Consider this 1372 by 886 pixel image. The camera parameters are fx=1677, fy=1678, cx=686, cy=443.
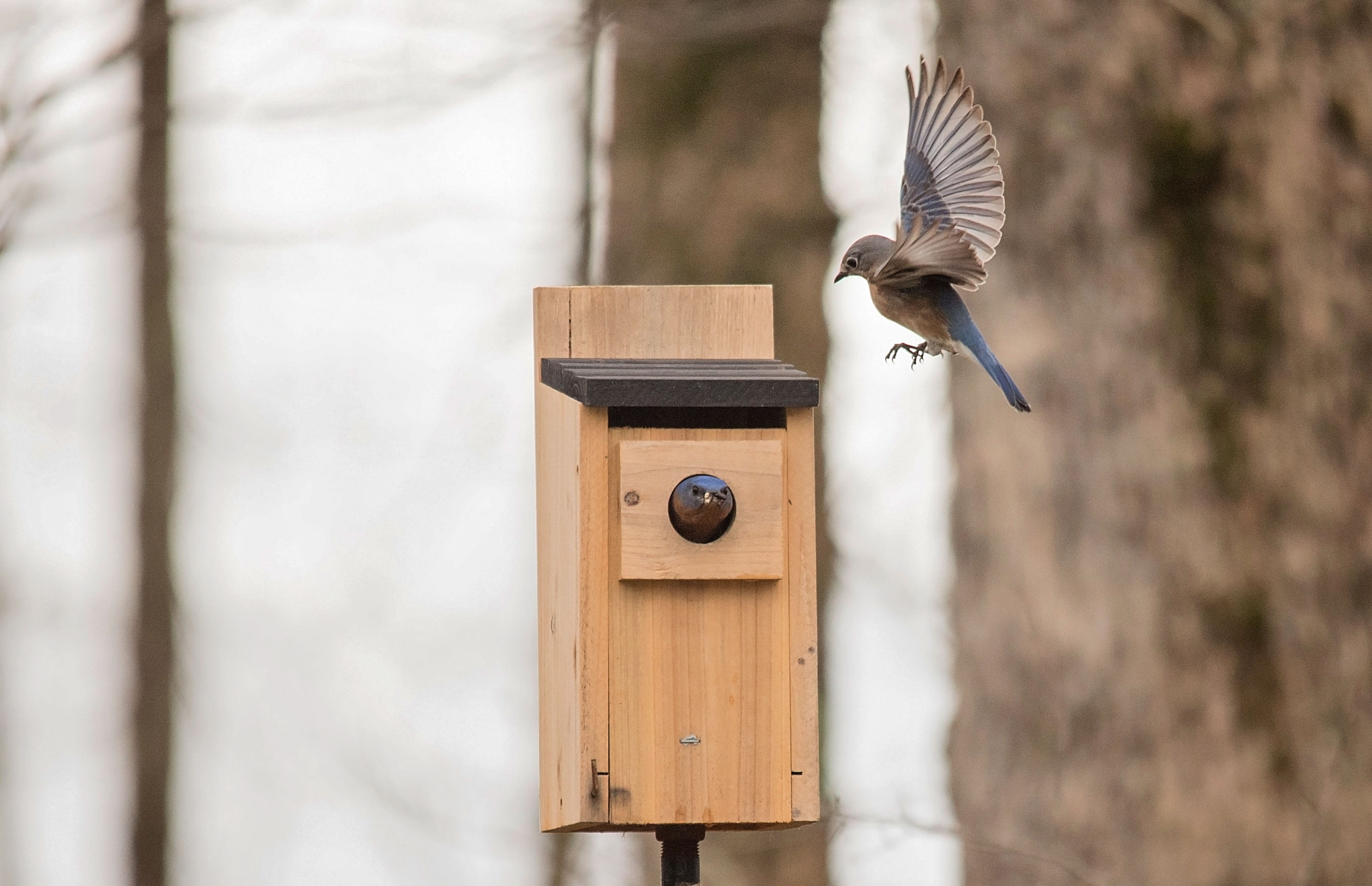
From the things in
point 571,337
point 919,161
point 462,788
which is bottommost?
point 462,788

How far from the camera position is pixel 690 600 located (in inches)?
90.5

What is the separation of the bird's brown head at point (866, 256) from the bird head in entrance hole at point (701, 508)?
0.43 m

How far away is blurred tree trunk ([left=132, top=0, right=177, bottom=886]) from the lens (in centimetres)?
548

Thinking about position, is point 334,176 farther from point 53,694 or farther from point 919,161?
point 919,161

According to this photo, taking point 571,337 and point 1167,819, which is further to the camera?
point 1167,819

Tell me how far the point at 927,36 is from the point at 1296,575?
1.83 meters

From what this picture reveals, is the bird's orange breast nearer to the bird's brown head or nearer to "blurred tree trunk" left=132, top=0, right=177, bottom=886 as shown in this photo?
the bird's brown head

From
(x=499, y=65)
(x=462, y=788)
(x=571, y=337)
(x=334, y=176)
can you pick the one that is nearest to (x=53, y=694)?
(x=462, y=788)

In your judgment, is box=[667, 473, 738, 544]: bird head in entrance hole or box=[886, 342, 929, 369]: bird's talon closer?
box=[667, 473, 738, 544]: bird head in entrance hole

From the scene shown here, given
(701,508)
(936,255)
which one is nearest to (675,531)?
(701,508)

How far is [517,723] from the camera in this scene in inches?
232

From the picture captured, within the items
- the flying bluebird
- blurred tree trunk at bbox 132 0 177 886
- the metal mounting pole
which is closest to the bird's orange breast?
the flying bluebird

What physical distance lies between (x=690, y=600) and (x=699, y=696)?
0.13 meters

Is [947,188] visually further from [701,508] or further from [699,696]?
[699,696]
